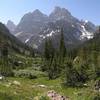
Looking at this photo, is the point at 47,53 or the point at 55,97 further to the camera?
the point at 47,53

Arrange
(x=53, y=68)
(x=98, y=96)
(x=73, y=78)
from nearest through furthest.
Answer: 1. (x=98, y=96)
2. (x=73, y=78)
3. (x=53, y=68)

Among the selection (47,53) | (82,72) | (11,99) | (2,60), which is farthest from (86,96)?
(47,53)

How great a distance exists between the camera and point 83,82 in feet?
214

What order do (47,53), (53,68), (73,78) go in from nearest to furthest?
(73,78) → (53,68) → (47,53)

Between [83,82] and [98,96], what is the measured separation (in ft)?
135

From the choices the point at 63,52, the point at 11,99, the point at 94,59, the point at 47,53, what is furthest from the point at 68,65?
the point at 63,52

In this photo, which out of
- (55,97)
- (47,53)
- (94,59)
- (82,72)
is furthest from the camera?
(47,53)

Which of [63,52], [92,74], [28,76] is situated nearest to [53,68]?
[28,76]

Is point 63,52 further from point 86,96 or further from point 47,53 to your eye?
point 86,96

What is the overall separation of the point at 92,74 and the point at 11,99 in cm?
4383

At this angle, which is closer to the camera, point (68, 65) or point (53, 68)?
point (68, 65)

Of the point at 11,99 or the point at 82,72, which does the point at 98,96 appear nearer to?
the point at 11,99

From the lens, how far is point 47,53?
127625 mm

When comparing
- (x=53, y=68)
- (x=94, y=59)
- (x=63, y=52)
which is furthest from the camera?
(x=63, y=52)
